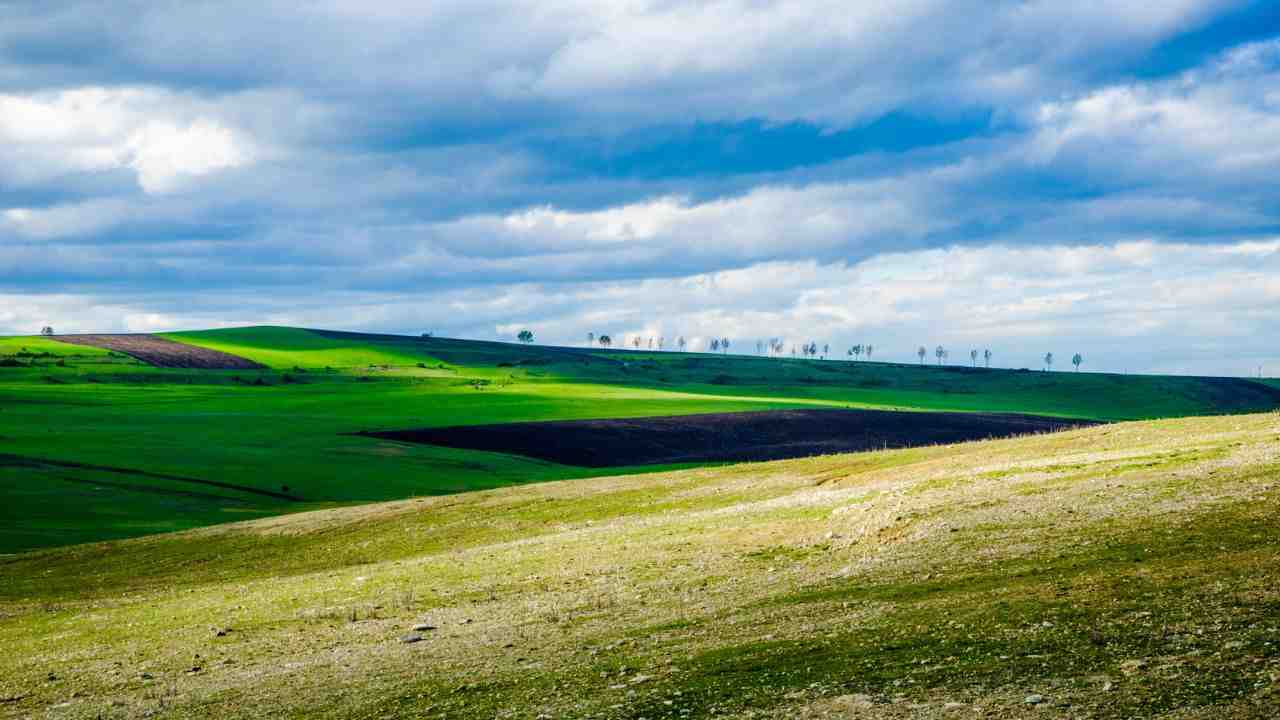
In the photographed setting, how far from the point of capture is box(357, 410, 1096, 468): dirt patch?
115 metres

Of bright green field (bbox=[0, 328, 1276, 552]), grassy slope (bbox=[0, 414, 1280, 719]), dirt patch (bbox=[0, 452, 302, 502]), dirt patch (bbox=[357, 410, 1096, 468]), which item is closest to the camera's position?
grassy slope (bbox=[0, 414, 1280, 719])

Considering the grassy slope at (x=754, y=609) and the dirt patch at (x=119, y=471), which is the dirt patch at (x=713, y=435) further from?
the grassy slope at (x=754, y=609)

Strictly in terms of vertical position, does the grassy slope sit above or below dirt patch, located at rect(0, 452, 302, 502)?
above

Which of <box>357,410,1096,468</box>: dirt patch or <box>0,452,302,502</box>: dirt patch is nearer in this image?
<box>0,452,302,502</box>: dirt patch

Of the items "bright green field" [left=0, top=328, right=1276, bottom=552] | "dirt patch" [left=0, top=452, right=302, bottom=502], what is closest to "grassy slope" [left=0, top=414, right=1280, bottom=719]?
"bright green field" [left=0, top=328, right=1276, bottom=552]

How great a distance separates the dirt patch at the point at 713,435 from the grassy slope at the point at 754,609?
61835 mm

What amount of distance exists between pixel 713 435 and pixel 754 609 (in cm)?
10175

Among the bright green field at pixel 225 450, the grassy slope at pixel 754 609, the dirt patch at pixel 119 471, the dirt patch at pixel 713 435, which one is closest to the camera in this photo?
the grassy slope at pixel 754 609

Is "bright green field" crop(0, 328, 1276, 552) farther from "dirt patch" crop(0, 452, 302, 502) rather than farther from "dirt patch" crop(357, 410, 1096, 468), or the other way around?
"dirt patch" crop(357, 410, 1096, 468)

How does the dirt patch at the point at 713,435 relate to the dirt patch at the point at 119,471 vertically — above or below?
above

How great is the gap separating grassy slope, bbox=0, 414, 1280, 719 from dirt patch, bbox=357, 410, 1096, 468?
→ 61835mm

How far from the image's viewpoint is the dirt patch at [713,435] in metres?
115

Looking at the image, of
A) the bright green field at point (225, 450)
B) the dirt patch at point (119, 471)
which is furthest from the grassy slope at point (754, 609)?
the dirt patch at point (119, 471)

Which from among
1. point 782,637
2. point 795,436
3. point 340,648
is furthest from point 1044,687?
point 795,436
